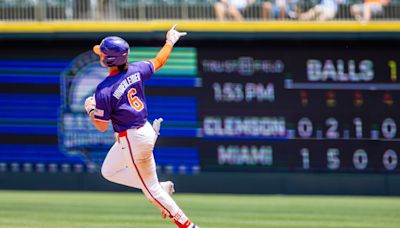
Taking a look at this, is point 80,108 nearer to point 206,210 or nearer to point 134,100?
point 206,210

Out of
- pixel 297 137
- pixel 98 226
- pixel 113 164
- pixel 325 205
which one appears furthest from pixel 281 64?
pixel 113 164

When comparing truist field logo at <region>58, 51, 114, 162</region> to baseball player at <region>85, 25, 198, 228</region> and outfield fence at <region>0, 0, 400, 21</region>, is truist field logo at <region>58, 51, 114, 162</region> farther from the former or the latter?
baseball player at <region>85, 25, 198, 228</region>

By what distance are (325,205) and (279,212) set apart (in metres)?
1.27

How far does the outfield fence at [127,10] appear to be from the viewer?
614 inches

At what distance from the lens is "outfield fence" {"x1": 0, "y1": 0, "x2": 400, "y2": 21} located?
15598 millimetres

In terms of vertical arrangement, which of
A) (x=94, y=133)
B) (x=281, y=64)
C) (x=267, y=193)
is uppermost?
(x=281, y=64)

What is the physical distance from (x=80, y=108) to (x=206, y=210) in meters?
4.18

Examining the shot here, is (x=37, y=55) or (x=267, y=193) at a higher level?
(x=37, y=55)

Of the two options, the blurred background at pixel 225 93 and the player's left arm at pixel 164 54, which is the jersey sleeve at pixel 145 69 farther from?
the blurred background at pixel 225 93

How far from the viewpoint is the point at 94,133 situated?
1603 centimetres

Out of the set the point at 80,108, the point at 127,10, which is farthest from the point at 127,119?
the point at 127,10

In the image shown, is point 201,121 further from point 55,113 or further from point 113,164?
point 113,164

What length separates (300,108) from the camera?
50.4ft

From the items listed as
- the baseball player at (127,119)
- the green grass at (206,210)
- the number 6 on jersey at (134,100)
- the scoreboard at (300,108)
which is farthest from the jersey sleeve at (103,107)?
the scoreboard at (300,108)
